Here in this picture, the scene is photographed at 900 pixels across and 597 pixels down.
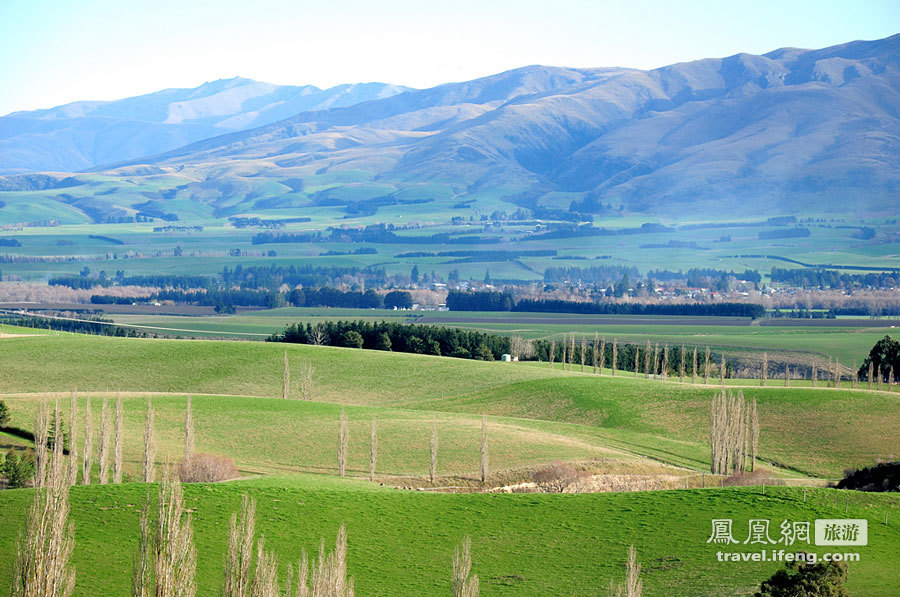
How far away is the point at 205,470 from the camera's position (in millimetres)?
53969

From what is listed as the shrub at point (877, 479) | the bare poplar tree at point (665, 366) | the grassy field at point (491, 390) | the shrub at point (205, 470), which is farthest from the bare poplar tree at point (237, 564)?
the bare poplar tree at point (665, 366)

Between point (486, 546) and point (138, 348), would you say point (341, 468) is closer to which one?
point (486, 546)

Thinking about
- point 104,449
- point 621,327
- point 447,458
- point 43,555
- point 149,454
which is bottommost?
point 447,458

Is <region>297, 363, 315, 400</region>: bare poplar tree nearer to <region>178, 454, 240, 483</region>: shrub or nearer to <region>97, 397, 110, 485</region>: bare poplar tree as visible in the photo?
<region>178, 454, 240, 483</region>: shrub

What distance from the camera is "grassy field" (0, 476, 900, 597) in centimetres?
3591

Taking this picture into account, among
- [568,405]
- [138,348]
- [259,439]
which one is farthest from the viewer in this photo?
[138,348]

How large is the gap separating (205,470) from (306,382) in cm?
3601

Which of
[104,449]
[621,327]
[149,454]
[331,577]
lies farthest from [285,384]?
[621,327]

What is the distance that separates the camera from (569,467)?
58.2 m

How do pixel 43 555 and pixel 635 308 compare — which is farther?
pixel 635 308

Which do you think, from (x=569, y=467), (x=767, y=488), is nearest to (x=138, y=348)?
(x=569, y=467)

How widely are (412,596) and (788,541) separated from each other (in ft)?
46.0

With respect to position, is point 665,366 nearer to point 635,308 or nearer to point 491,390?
Result: point 491,390

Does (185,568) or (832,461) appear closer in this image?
(185,568)
